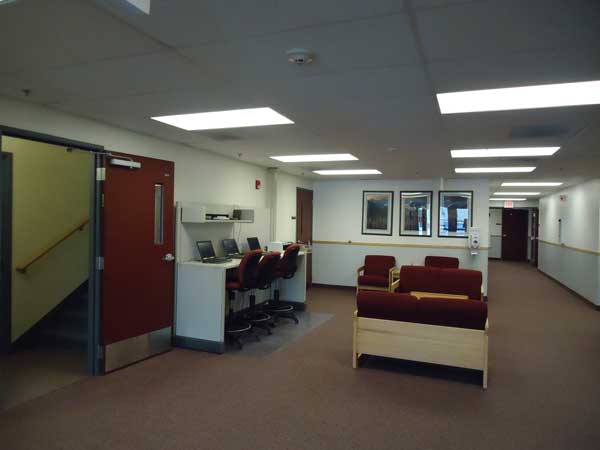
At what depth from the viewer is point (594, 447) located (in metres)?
2.93

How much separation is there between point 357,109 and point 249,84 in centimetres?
99

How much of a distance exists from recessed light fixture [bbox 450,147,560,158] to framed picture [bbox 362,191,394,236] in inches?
131

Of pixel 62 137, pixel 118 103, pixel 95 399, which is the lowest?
pixel 95 399

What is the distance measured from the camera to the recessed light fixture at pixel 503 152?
515cm

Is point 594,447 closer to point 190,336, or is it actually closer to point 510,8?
point 510,8

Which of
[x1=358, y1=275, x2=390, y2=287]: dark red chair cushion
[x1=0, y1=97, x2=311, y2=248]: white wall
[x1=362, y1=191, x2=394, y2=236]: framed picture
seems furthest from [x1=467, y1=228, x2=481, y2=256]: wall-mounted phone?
[x1=0, y1=97, x2=311, y2=248]: white wall

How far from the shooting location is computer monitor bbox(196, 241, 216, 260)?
5.33 meters

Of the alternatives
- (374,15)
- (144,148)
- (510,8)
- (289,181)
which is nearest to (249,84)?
(374,15)

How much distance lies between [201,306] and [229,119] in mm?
2110

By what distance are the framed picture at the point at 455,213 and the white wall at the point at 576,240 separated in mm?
2139

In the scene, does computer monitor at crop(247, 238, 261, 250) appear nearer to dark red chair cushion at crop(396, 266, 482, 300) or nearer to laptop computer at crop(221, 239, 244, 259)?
laptop computer at crop(221, 239, 244, 259)

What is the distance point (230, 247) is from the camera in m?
6.11

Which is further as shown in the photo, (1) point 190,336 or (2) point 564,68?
(1) point 190,336

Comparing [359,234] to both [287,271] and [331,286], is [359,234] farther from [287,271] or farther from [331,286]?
[287,271]
